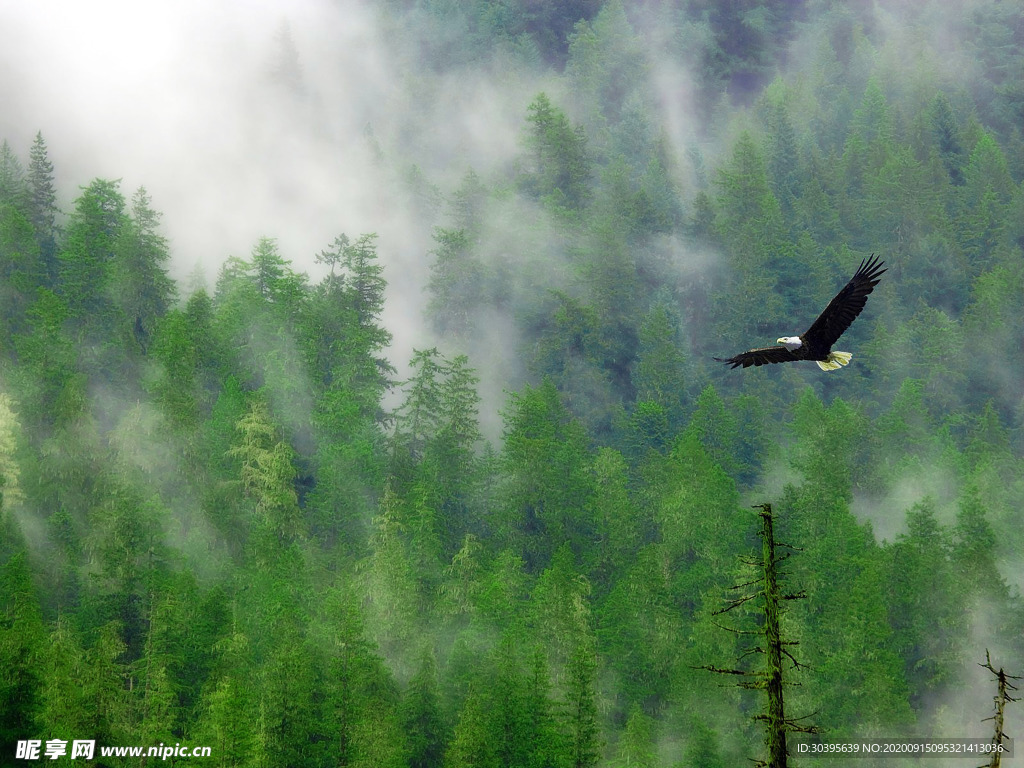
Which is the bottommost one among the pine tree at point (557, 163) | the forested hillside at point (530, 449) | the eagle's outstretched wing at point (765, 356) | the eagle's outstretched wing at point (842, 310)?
the eagle's outstretched wing at point (765, 356)

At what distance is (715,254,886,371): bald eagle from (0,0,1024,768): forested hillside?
95.1 ft

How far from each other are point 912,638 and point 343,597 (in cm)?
2525

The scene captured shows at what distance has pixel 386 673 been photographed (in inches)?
2539

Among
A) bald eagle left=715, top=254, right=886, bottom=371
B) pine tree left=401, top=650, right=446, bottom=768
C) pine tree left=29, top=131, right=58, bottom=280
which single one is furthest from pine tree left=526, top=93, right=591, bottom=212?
bald eagle left=715, top=254, right=886, bottom=371

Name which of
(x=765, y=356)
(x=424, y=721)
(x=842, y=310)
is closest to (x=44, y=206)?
(x=424, y=721)

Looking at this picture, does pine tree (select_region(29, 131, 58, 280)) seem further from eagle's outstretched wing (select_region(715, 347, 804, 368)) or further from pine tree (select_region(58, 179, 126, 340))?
eagle's outstretched wing (select_region(715, 347, 804, 368))

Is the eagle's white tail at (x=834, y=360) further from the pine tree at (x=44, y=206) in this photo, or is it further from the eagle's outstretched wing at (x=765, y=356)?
the pine tree at (x=44, y=206)

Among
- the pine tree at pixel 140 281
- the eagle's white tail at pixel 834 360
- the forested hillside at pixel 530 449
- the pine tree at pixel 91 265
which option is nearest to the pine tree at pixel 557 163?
the forested hillside at pixel 530 449

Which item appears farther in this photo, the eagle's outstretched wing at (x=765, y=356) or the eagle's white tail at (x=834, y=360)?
the eagle's white tail at (x=834, y=360)

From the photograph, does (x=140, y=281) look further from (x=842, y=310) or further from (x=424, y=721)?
(x=842, y=310)

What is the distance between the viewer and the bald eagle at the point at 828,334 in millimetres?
30594

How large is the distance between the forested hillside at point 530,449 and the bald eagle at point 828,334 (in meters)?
29.0

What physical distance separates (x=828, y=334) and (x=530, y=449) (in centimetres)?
5351

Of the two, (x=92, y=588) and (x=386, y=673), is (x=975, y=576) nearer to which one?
(x=386, y=673)
